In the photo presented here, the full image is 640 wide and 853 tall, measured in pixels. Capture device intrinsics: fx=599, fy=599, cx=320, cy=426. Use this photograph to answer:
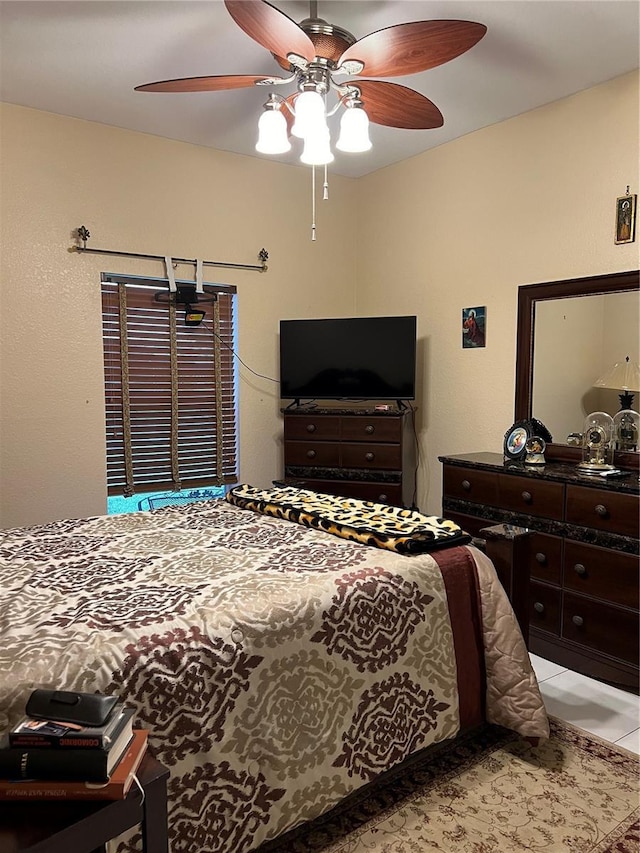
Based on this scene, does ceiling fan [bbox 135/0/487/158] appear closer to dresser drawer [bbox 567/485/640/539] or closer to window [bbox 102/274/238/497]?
window [bbox 102/274/238/497]

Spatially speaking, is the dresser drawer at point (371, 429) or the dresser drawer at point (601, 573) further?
the dresser drawer at point (371, 429)

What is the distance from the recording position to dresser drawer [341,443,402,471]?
12.5 ft

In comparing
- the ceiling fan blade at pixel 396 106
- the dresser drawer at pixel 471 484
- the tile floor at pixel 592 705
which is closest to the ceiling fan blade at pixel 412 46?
the ceiling fan blade at pixel 396 106

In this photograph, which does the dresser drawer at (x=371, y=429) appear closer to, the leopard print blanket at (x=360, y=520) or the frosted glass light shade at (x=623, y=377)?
the leopard print blanket at (x=360, y=520)

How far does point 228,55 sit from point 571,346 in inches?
87.1

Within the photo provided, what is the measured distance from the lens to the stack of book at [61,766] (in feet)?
3.37

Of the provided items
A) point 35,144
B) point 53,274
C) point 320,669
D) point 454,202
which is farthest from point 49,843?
point 454,202

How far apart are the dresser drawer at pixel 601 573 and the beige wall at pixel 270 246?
3.48 ft

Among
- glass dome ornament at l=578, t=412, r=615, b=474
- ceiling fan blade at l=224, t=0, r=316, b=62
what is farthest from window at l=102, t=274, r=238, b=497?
glass dome ornament at l=578, t=412, r=615, b=474

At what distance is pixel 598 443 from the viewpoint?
296cm

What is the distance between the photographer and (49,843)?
96 centimetres

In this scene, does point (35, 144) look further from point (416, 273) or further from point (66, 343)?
point (416, 273)

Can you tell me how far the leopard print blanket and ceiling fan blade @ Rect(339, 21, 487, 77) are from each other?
65.8 inches

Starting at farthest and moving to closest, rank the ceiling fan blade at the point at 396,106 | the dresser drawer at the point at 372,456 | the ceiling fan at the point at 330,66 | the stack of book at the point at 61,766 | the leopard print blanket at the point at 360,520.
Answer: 1. the dresser drawer at the point at 372,456
2. the ceiling fan blade at the point at 396,106
3. the leopard print blanket at the point at 360,520
4. the ceiling fan at the point at 330,66
5. the stack of book at the point at 61,766
